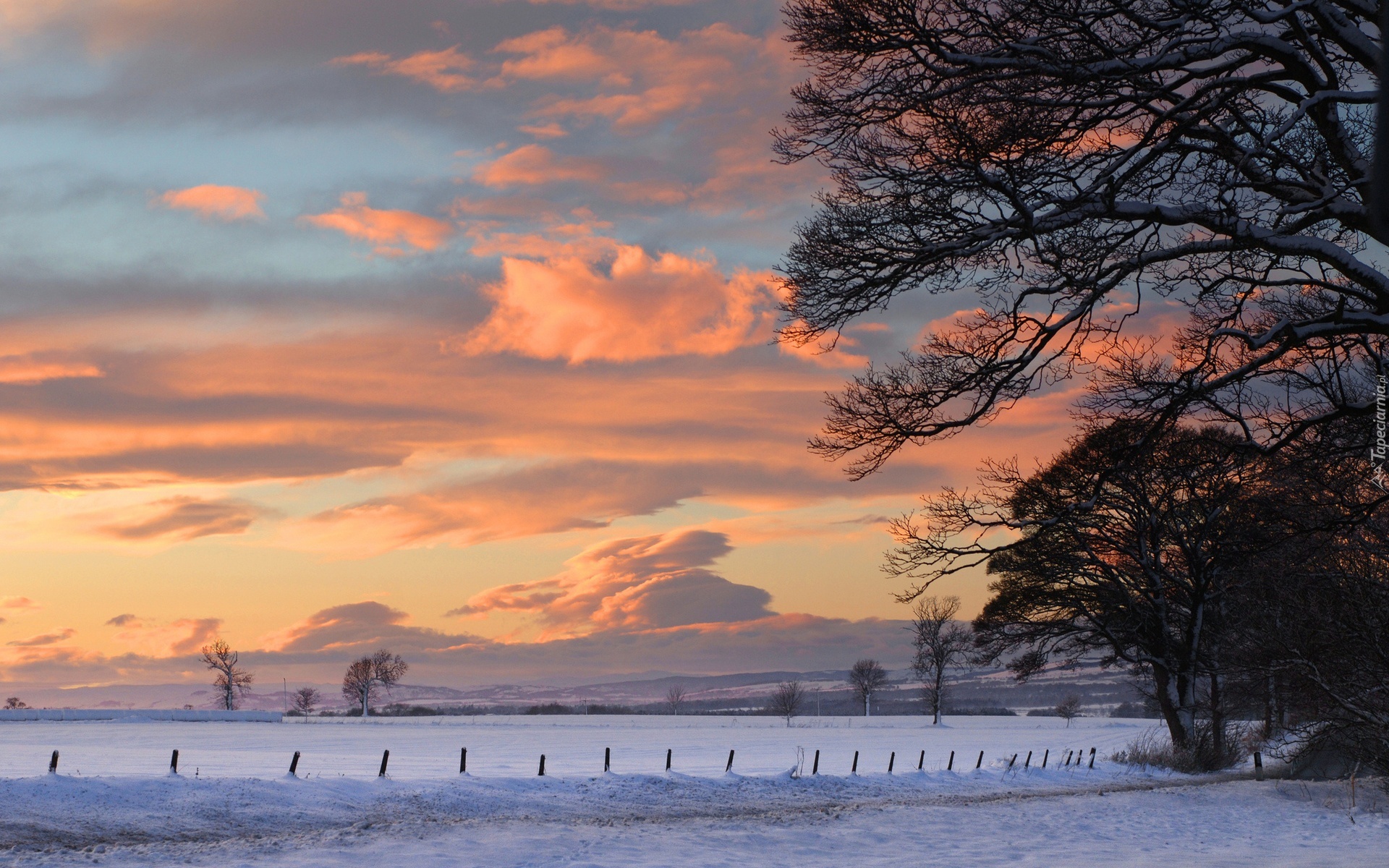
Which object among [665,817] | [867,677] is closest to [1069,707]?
[867,677]

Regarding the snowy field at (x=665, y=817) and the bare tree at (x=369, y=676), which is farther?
the bare tree at (x=369, y=676)

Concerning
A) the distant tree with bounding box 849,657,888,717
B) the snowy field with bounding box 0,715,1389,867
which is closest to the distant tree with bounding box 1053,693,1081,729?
the distant tree with bounding box 849,657,888,717

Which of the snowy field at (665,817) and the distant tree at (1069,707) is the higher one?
the snowy field at (665,817)

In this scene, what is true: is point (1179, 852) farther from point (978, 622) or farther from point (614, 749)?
point (614, 749)

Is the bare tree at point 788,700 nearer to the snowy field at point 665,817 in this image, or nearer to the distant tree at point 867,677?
the distant tree at point 867,677

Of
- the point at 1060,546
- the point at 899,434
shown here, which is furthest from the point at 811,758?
the point at 899,434

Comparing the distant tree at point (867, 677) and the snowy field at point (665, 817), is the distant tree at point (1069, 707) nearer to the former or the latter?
the distant tree at point (867, 677)

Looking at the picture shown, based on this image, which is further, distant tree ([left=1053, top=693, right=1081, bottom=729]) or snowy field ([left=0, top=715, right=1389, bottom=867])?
distant tree ([left=1053, top=693, right=1081, bottom=729])

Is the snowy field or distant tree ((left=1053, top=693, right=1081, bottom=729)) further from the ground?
the snowy field

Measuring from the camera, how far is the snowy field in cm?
1680

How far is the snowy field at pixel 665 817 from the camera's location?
661 inches

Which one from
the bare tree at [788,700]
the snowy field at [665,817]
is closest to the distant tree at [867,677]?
the bare tree at [788,700]

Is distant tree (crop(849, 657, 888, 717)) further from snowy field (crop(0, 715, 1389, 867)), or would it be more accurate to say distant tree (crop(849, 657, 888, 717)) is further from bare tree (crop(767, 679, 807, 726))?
snowy field (crop(0, 715, 1389, 867))

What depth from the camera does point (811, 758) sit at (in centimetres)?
5059
